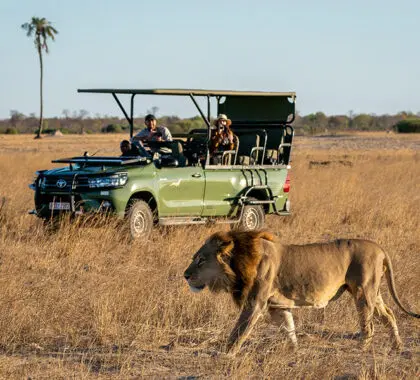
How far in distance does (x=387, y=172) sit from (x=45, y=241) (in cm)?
1539

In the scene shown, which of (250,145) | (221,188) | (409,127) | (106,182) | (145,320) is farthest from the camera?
(409,127)

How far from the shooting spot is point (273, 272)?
6844mm

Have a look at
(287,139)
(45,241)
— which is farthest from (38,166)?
(45,241)

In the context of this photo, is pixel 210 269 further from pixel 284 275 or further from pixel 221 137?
pixel 221 137

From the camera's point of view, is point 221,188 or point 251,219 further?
point 251,219

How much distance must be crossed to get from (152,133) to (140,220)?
1.79 meters

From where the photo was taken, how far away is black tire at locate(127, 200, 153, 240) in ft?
40.3

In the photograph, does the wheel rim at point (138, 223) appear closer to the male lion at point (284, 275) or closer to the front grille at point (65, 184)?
the front grille at point (65, 184)

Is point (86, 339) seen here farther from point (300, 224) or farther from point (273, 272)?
point (300, 224)

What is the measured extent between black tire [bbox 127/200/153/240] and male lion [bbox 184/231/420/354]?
535 centimetres

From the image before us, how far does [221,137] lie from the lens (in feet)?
45.8

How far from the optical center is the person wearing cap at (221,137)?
45.5 ft

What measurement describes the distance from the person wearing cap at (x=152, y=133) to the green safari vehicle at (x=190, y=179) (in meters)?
0.18

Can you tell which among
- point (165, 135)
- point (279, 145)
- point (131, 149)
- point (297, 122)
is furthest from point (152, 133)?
point (297, 122)
